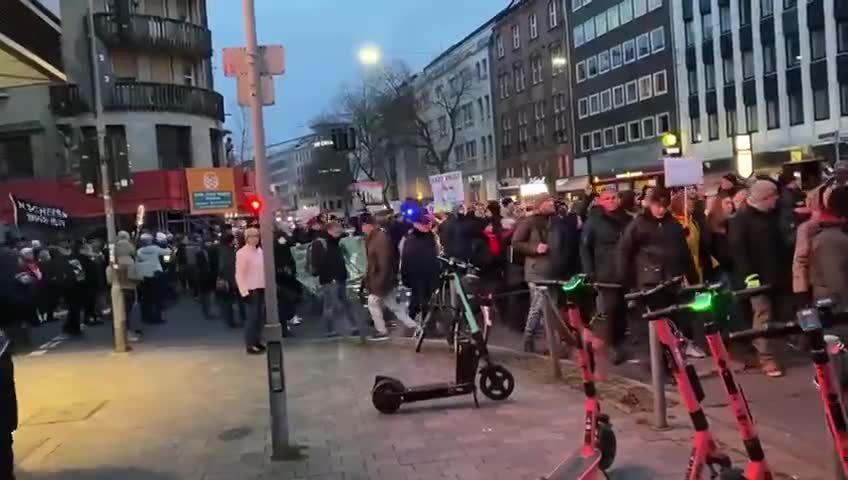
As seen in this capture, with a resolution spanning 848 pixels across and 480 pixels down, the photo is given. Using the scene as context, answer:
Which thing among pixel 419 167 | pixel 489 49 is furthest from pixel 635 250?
pixel 419 167

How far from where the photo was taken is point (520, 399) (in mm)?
8953

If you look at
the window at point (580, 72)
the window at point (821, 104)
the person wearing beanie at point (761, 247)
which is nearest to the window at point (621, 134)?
the window at point (580, 72)

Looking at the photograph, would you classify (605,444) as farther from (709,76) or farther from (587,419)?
(709,76)

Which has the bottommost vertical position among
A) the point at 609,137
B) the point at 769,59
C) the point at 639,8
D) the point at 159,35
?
the point at 609,137

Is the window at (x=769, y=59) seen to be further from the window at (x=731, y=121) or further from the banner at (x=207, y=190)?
the banner at (x=207, y=190)

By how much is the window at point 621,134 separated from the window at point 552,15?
11819 mm

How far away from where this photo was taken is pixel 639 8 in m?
59.1

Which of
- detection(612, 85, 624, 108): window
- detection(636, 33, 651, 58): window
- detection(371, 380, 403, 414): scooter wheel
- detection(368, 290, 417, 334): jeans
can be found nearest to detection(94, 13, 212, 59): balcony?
detection(636, 33, 651, 58): window

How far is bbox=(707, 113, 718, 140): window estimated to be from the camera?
51.8m

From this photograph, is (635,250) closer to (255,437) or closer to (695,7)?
(255,437)

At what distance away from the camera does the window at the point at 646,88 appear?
192 feet

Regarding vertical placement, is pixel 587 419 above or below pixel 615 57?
below

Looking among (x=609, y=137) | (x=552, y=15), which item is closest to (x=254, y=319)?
(x=609, y=137)

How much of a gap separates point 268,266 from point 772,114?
4364 cm
